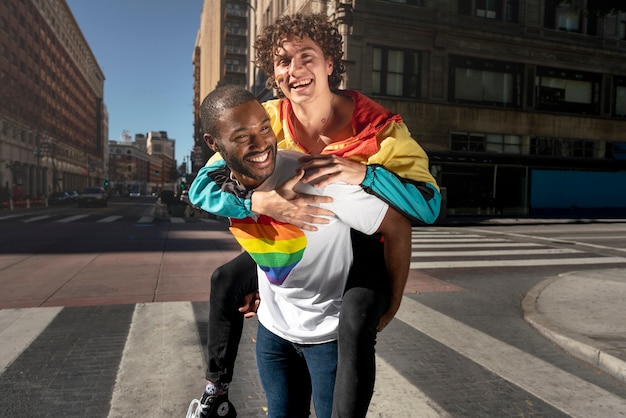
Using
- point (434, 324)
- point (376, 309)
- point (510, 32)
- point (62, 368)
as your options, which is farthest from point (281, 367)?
point (510, 32)

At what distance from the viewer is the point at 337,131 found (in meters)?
1.42

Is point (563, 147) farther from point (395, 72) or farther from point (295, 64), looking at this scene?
point (295, 64)

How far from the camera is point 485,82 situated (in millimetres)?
25188

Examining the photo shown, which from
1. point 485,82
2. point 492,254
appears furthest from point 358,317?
point 485,82

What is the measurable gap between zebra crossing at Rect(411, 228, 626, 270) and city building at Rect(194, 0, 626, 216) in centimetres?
912

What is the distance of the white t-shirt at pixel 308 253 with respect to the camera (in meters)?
1.38

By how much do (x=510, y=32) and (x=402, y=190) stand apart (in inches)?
1124

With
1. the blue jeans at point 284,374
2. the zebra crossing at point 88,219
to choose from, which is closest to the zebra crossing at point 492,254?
the blue jeans at point 284,374

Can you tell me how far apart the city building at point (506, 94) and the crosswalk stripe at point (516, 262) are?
1175 cm

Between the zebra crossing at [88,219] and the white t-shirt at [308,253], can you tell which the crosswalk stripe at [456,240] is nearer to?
the zebra crossing at [88,219]

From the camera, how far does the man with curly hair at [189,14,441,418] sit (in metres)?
1.34

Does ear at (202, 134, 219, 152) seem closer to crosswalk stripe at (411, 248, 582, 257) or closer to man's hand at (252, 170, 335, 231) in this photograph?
man's hand at (252, 170, 335, 231)

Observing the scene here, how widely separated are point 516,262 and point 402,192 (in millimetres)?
10198

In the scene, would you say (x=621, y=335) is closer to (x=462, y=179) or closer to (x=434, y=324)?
(x=434, y=324)
